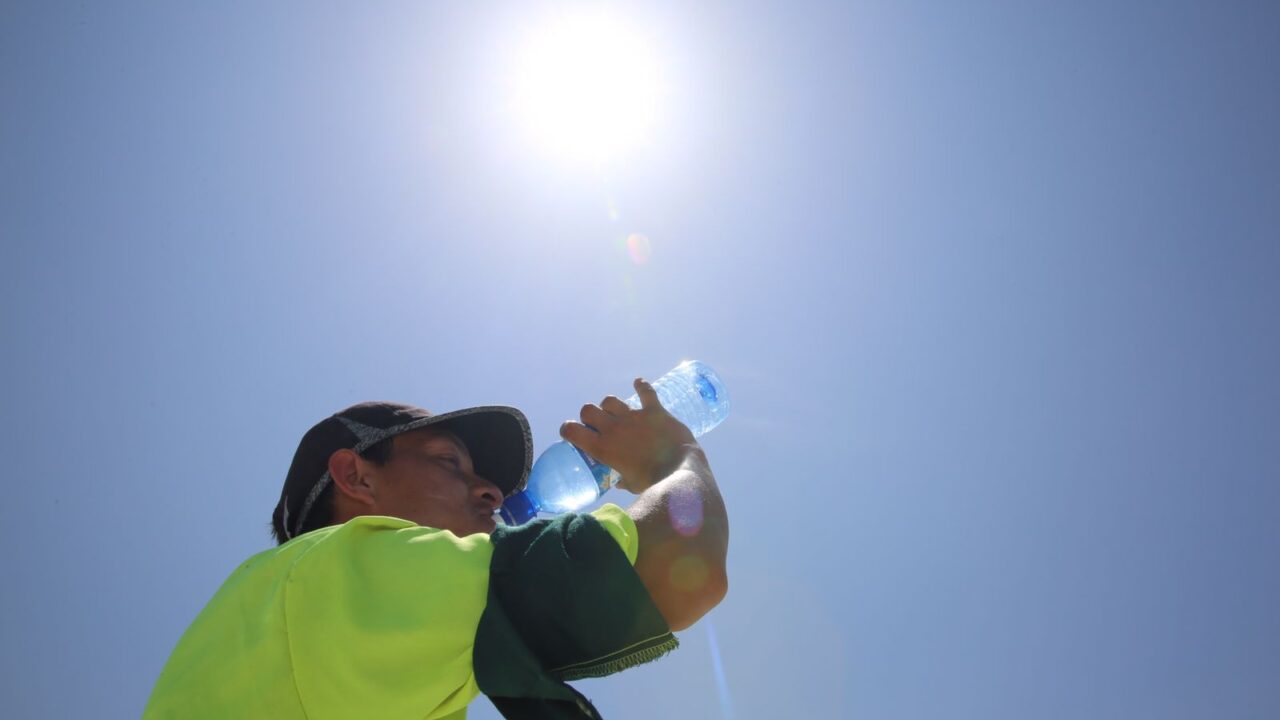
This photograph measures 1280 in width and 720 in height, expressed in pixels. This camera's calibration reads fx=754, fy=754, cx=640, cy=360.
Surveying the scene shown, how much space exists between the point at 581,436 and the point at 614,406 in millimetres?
147

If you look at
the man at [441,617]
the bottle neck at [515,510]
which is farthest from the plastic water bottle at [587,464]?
the man at [441,617]

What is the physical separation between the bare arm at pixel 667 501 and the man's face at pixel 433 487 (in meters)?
0.42

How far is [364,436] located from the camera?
102 inches

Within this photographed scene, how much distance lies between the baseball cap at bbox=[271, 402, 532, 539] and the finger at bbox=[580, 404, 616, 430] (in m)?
0.57

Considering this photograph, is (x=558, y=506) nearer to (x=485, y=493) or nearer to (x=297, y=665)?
(x=485, y=493)

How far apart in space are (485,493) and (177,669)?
46.2 inches

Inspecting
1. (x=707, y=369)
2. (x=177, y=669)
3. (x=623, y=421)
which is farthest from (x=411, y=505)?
(x=707, y=369)

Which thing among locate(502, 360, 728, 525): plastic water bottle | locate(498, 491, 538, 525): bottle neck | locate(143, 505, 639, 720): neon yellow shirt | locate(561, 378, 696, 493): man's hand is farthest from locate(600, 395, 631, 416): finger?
locate(498, 491, 538, 525): bottle neck

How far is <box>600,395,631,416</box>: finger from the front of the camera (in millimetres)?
2484

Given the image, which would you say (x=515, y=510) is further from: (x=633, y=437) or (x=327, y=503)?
(x=633, y=437)

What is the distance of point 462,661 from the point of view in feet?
5.08

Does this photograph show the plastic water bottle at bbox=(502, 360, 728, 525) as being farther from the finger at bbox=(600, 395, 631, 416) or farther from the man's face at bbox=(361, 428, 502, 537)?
the man's face at bbox=(361, 428, 502, 537)

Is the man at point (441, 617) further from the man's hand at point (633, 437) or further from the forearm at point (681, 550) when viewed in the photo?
the man's hand at point (633, 437)

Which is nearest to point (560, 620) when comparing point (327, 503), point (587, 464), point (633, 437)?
point (633, 437)
